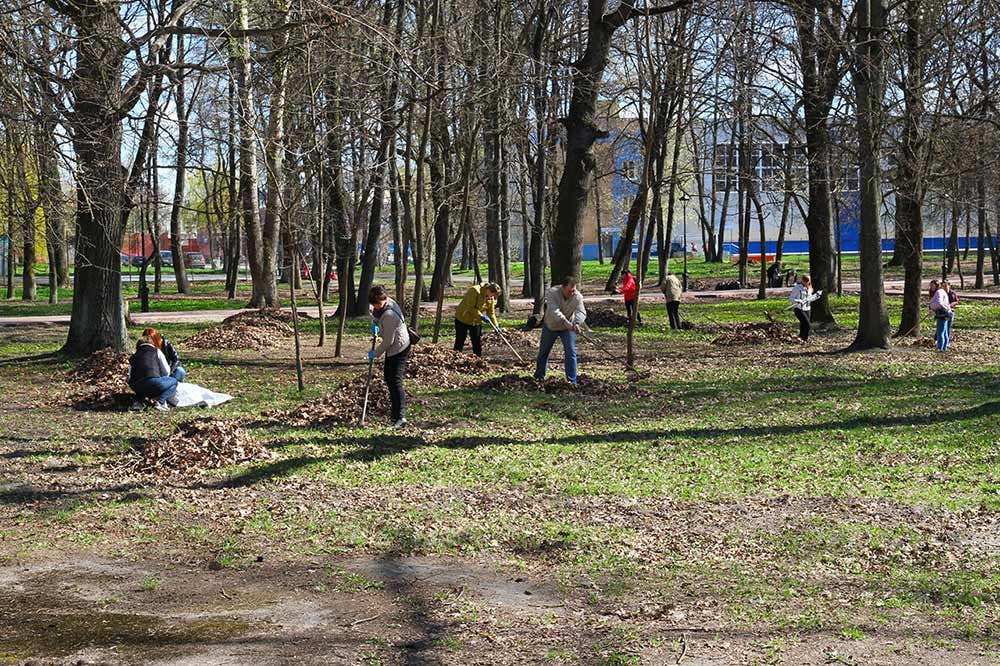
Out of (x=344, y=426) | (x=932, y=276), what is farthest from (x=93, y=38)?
(x=932, y=276)

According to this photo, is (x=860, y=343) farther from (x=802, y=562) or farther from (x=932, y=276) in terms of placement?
(x=932, y=276)

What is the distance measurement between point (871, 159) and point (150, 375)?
39.4ft

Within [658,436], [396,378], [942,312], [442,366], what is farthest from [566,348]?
[942,312]

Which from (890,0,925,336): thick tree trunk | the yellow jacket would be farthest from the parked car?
(890,0,925,336): thick tree trunk

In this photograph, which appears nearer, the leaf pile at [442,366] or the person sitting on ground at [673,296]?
the leaf pile at [442,366]

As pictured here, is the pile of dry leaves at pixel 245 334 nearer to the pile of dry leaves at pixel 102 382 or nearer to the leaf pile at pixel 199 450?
the pile of dry leaves at pixel 102 382

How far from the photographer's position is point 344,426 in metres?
12.2

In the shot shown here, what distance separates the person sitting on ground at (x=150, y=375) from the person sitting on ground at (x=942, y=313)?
13362mm

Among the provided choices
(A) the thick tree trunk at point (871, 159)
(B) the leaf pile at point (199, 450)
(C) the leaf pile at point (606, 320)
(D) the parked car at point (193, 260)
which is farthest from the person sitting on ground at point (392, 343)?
(D) the parked car at point (193, 260)

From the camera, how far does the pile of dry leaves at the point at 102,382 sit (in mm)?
13609

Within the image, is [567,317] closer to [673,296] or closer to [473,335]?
[473,335]

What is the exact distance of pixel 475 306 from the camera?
1806 cm

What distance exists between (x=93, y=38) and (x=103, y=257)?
7.27 m

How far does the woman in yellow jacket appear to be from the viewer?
1800 centimetres
